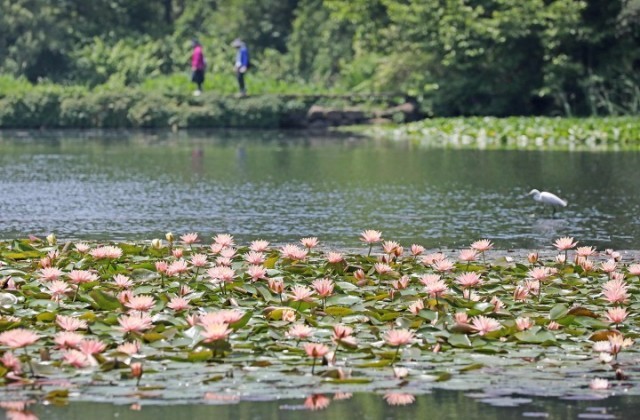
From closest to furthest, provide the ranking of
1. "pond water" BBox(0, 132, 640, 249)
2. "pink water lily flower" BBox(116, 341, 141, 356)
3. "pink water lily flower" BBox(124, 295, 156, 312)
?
"pink water lily flower" BBox(116, 341, 141, 356)
"pink water lily flower" BBox(124, 295, 156, 312)
"pond water" BBox(0, 132, 640, 249)

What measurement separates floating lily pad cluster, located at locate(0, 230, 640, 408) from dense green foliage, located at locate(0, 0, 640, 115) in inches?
929

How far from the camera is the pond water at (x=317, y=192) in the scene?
13.3m

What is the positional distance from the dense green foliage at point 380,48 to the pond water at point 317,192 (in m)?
7.79

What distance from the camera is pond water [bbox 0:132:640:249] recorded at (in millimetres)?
13266

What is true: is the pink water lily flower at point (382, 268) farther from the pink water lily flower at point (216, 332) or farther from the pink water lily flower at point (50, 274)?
the pink water lily flower at point (216, 332)

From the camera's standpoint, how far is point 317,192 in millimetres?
17453

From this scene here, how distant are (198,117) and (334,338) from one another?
92.8 ft

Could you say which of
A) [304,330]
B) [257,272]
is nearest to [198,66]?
[257,272]

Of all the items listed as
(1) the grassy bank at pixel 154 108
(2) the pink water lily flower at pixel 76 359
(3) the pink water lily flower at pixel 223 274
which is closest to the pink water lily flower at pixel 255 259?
(3) the pink water lily flower at pixel 223 274

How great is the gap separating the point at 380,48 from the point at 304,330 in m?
31.7

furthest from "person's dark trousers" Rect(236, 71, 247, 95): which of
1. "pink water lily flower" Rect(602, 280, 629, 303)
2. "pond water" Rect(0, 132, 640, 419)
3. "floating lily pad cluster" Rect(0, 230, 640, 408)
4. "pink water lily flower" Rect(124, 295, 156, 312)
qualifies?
"pink water lily flower" Rect(124, 295, 156, 312)

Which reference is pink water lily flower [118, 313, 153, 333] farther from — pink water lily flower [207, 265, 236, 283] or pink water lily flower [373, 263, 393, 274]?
pink water lily flower [373, 263, 393, 274]

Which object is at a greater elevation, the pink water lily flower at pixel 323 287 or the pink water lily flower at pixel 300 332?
the pink water lily flower at pixel 323 287

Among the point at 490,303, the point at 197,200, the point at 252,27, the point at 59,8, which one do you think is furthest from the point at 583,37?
the point at 490,303
